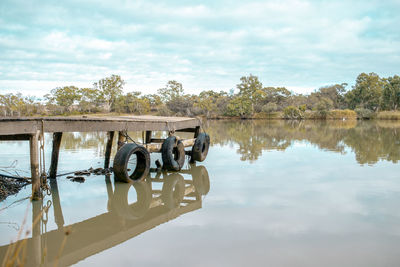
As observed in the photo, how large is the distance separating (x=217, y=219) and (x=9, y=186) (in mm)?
4196

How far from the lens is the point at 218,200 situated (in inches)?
241

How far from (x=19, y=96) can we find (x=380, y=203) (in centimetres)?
4323

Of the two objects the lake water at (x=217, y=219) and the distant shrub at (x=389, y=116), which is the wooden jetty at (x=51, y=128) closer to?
the lake water at (x=217, y=219)

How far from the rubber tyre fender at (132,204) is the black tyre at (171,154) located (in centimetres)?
112

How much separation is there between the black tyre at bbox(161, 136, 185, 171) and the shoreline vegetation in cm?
3997

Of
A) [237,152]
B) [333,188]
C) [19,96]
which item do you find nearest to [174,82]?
[19,96]

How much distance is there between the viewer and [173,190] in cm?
688

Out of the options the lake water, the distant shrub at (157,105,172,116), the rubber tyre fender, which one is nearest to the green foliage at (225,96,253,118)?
the distant shrub at (157,105,172,116)

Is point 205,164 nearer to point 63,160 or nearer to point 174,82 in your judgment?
point 63,160

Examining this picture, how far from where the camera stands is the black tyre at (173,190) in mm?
5996

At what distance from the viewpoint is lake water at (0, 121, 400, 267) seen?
12.5ft

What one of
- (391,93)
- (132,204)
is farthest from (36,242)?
(391,93)

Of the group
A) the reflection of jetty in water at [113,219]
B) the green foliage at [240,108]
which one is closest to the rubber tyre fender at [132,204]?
the reflection of jetty in water at [113,219]

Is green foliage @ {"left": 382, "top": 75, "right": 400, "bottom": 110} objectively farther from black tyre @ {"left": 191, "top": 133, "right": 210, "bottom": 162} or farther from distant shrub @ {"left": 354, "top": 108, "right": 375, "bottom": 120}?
black tyre @ {"left": 191, "top": 133, "right": 210, "bottom": 162}
